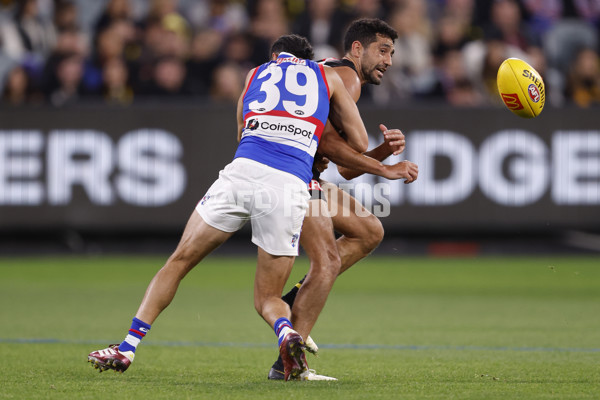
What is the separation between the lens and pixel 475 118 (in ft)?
50.2

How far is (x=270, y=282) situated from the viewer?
21.1 feet

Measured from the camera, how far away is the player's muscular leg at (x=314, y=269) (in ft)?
22.4

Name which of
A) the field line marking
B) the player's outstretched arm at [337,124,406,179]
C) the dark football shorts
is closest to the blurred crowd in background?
the field line marking

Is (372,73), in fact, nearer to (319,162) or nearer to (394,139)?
(394,139)

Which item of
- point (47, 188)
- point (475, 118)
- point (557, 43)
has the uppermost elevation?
point (557, 43)

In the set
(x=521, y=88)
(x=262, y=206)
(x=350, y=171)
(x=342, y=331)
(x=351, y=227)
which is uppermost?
(x=521, y=88)

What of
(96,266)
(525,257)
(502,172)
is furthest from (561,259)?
(96,266)

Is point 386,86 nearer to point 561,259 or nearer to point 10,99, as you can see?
point 561,259

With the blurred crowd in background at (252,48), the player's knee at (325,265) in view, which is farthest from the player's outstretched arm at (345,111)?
the blurred crowd in background at (252,48)

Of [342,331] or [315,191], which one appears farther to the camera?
[342,331]

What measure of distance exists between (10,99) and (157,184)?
2.66m

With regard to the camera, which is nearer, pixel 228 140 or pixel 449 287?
pixel 449 287

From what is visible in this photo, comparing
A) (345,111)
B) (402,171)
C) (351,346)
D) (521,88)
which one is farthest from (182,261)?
(521,88)

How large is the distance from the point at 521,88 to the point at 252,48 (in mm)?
8735
